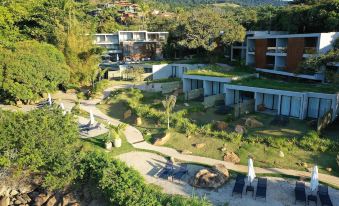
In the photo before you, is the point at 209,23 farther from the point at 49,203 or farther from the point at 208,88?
the point at 49,203

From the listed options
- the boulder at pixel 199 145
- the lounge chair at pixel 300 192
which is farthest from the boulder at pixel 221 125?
the lounge chair at pixel 300 192

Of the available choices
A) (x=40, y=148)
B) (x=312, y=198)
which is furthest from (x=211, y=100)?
(x=40, y=148)

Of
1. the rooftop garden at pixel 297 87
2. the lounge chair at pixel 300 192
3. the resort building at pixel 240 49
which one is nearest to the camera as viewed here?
the lounge chair at pixel 300 192

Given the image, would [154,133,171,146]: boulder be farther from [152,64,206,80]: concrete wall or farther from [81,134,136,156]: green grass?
[152,64,206,80]: concrete wall

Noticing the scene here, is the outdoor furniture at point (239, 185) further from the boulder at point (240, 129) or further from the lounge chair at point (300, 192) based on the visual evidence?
the boulder at point (240, 129)

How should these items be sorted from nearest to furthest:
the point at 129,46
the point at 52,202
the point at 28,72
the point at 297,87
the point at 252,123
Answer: the point at 52,202 < the point at 252,123 < the point at 297,87 < the point at 28,72 < the point at 129,46

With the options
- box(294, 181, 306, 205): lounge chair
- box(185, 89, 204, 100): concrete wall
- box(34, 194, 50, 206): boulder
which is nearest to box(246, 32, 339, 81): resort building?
box(185, 89, 204, 100): concrete wall

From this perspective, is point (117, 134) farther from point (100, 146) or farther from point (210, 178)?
point (210, 178)
